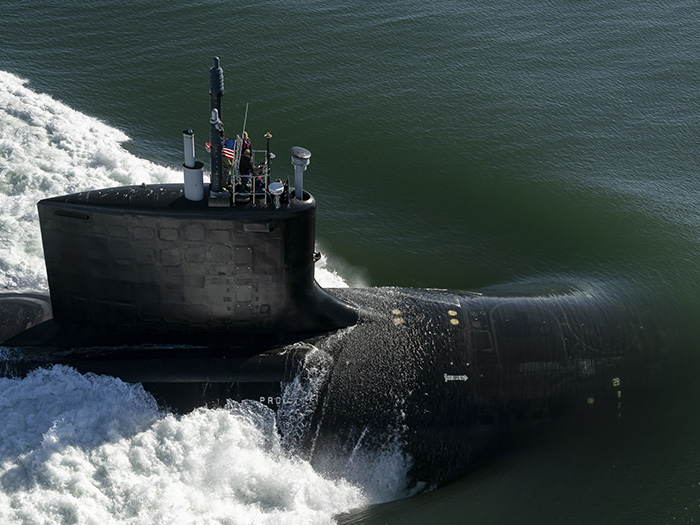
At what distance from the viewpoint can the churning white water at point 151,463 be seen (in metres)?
13.8

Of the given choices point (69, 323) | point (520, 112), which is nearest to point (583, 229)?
point (520, 112)

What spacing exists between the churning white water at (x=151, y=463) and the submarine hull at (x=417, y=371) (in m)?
0.26

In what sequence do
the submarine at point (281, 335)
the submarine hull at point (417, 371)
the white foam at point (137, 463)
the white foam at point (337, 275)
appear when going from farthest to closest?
the white foam at point (337, 275) → the submarine hull at point (417, 371) → the submarine at point (281, 335) → the white foam at point (137, 463)

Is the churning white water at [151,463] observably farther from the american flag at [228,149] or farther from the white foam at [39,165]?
the white foam at [39,165]

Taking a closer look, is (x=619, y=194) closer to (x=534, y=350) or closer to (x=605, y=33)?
(x=534, y=350)

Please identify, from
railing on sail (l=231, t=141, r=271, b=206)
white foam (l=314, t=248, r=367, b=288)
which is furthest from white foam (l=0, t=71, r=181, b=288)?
railing on sail (l=231, t=141, r=271, b=206)

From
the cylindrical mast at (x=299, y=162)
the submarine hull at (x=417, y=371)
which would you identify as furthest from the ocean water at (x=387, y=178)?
the cylindrical mast at (x=299, y=162)

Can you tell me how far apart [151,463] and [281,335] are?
358 cm

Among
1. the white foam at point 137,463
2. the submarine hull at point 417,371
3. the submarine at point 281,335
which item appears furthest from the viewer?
the submarine hull at point 417,371

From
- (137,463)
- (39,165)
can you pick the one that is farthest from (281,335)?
(39,165)

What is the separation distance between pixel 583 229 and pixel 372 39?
1490cm

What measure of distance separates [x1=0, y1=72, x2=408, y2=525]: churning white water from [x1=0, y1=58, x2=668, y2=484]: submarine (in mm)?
313

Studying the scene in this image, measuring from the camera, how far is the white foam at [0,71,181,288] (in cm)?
2200

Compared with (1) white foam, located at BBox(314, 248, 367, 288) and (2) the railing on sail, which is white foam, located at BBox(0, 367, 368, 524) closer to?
(2) the railing on sail
